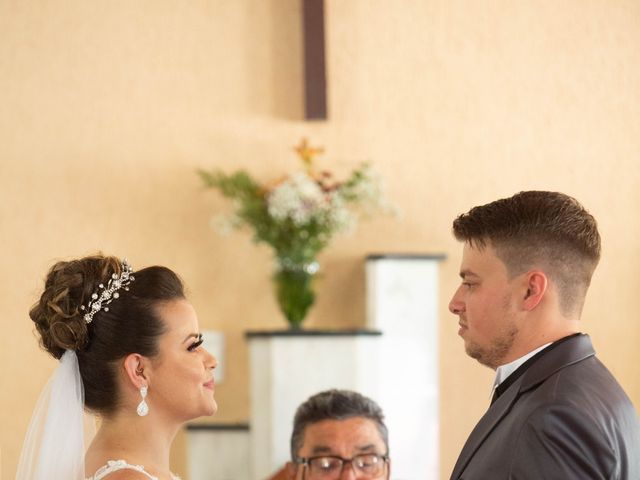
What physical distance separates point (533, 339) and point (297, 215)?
2647mm

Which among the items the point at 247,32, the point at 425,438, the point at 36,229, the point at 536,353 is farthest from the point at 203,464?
the point at 536,353

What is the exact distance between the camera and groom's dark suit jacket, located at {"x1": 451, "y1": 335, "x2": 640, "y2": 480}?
6.56 feet

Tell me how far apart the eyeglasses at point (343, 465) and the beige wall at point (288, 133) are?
1.93 meters

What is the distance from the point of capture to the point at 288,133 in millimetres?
5383

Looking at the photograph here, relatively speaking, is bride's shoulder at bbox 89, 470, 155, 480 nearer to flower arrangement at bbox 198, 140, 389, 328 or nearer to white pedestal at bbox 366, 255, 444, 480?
Answer: flower arrangement at bbox 198, 140, 389, 328

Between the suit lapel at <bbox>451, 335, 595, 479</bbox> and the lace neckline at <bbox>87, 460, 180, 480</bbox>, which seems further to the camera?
the lace neckline at <bbox>87, 460, 180, 480</bbox>

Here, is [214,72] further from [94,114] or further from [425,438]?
[425,438]

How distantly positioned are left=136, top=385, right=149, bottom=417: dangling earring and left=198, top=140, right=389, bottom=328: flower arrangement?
247 centimetres

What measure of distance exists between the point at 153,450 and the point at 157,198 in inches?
119

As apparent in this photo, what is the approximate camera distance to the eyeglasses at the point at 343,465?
3.34m

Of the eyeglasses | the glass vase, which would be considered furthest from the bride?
the glass vase

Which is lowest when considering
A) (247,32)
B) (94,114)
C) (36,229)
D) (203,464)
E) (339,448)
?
(203,464)

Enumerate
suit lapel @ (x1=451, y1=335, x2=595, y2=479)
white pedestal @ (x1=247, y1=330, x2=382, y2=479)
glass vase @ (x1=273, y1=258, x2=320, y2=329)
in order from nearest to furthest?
suit lapel @ (x1=451, y1=335, x2=595, y2=479)
white pedestal @ (x1=247, y1=330, x2=382, y2=479)
glass vase @ (x1=273, y1=258, x2=320, y2=329)

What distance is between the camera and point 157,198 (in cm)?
531
